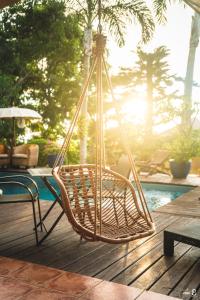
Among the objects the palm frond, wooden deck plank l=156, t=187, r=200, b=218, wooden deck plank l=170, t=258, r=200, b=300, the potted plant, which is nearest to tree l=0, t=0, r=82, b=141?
the palm frond

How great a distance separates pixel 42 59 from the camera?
14414 mm

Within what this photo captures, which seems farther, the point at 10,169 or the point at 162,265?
the point at 10,169

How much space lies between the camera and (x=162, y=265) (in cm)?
283

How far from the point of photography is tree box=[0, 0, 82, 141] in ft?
43.0

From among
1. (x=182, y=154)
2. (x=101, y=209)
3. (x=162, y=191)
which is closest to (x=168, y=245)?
(x=101, y=209)

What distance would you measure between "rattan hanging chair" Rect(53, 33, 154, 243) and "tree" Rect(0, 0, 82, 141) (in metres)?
10.1

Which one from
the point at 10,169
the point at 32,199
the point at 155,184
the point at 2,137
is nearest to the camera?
the point at 32,199

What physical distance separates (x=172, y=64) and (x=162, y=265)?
17.7m

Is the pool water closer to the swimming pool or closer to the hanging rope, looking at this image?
the swimming pool

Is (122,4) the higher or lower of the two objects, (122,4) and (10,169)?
the higher

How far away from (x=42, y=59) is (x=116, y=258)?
12.6 m

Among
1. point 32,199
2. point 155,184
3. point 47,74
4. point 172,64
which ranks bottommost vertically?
point 155,184

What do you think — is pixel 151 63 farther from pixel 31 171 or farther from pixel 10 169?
pixel 31 171

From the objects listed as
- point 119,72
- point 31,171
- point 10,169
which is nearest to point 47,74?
point 10,169
